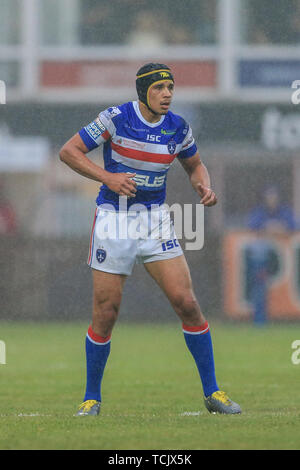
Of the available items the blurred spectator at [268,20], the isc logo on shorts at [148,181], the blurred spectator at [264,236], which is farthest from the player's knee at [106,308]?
the blurred spectator at [268,20]

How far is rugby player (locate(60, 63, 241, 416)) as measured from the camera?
7461 millimetres

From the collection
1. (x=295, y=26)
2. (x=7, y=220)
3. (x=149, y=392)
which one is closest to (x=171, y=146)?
(x=149, y=392)

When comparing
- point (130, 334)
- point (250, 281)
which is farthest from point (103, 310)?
point (250, 281)

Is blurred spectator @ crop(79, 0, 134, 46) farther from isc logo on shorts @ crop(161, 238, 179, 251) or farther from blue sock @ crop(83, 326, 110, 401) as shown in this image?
blue sock @ crop(83, 326, 110, 401)

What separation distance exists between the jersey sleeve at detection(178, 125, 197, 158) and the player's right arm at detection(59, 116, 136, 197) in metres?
0.58

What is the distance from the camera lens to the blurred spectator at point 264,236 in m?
17.2

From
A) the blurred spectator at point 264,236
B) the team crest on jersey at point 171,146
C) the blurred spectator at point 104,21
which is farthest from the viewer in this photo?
the blurred spectator at point 104,21

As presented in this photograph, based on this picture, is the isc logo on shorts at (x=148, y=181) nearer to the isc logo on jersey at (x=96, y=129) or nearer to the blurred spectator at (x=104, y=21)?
the isc logo on jersey at (x=96, y=129)

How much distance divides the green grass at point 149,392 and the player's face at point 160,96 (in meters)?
1.98

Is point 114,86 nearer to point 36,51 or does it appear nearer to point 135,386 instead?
point 36,51

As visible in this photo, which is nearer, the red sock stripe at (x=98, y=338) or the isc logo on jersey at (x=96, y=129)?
the isc logo on jersey at (x=96, y=129)

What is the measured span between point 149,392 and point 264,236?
8.75 metres

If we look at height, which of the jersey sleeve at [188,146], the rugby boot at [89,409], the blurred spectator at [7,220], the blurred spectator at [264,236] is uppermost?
the blurred spectator at [7,220]

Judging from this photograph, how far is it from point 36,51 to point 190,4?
3.53 m
